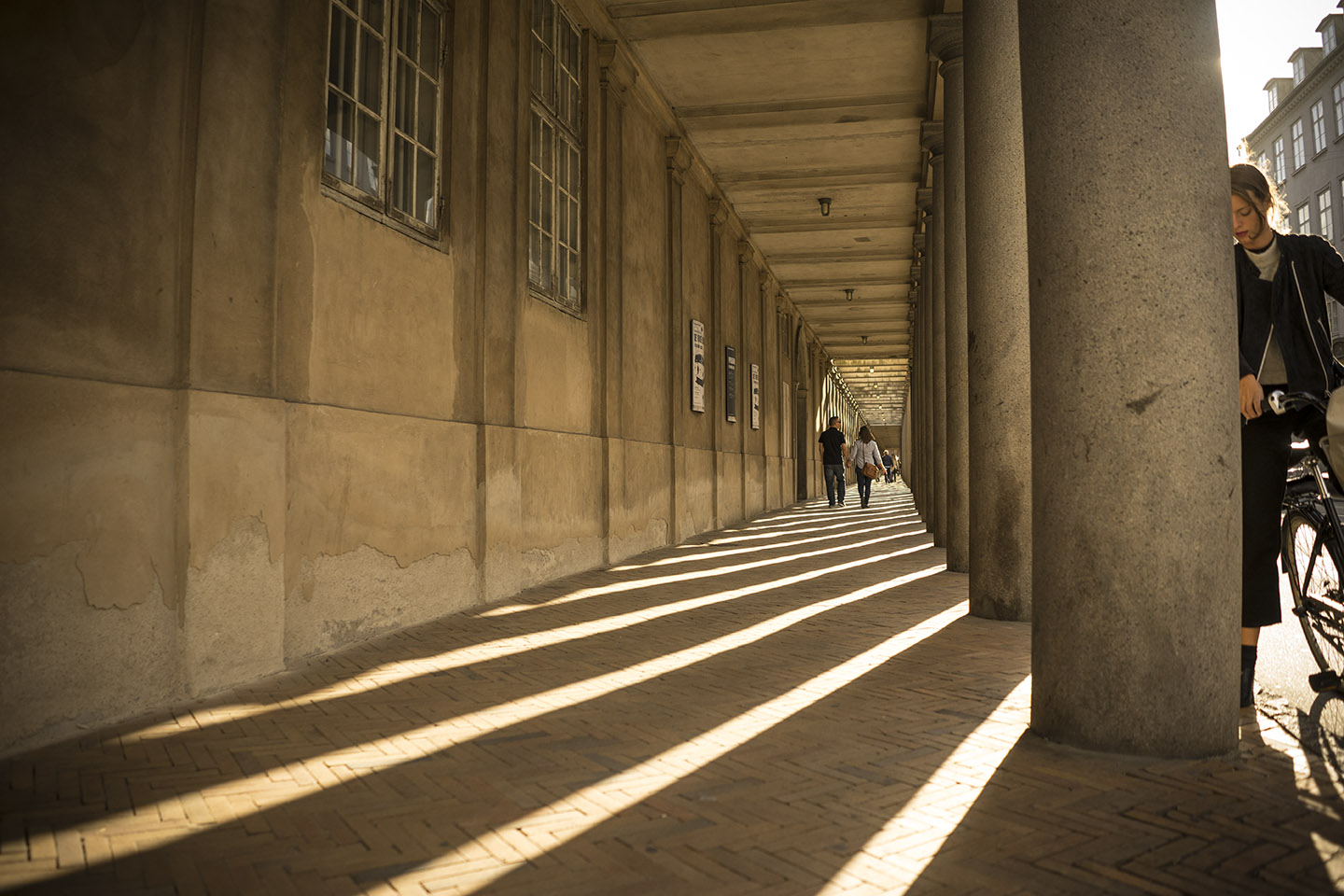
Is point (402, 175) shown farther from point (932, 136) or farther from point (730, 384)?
point (730, 384)

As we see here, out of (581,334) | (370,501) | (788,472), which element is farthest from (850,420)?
(370,501)

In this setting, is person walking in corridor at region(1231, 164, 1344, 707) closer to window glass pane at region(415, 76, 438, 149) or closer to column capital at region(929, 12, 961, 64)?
window glass pane at region(415, 76, 438, 149)

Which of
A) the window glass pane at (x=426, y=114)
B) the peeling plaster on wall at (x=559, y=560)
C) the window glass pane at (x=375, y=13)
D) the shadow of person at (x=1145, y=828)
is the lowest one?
the shadow of person at (x=1145, y=828)

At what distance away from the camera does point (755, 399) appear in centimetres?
2189

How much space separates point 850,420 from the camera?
64.0 metres

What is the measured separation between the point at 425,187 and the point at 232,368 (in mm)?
2815

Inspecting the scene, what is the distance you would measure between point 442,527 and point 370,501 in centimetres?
100

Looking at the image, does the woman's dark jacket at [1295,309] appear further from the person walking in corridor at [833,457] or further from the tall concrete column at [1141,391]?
the person walking in corridor at [833,457]

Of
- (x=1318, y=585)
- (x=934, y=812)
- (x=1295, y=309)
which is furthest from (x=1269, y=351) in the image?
(x=934, y=812)

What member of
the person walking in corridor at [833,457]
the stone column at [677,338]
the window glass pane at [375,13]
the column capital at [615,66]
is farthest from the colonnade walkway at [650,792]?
the person walking in corridor at [833,457]

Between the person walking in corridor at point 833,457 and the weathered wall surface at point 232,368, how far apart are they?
581 inches

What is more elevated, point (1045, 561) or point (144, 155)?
point (144, 155)

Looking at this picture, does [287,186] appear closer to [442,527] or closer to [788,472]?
[442,527]

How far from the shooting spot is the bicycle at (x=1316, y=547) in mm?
3746
